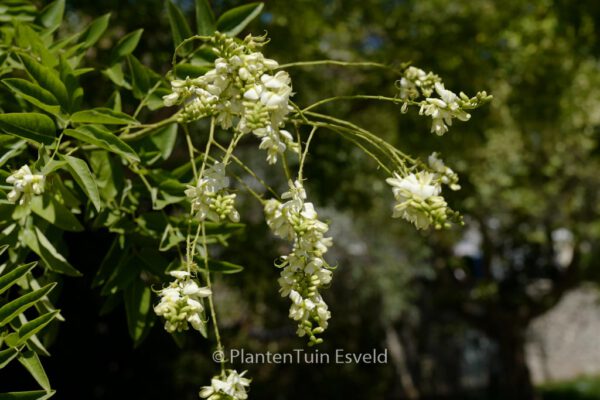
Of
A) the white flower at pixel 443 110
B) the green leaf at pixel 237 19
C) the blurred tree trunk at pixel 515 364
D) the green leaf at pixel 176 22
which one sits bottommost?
the white flower at pixel 443 110

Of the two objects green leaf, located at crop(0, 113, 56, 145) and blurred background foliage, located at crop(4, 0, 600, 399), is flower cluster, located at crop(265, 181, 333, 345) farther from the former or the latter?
blurred background foliage, located at crop(4, 0, 600, 399)

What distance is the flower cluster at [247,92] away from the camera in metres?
0.99

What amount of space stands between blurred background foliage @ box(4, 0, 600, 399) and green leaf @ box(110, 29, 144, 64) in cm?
50

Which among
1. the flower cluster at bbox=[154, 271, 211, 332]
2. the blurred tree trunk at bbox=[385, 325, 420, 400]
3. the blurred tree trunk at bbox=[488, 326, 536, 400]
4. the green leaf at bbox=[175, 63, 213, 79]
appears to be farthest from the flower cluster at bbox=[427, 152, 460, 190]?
the blurred tree trunk at bbox=[488, 326, 536, 400]

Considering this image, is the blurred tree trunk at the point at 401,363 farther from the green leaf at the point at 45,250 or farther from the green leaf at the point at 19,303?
the green leaf at the point at 19,303

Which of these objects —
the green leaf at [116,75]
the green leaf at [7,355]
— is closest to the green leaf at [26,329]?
the green leaf at [7,355]

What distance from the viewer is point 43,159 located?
3.97 feet

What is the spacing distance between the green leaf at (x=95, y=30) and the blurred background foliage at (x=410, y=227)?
1.91 ft

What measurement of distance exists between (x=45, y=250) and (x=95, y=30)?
701 millimetres

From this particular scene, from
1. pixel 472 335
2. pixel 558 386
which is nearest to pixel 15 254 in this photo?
pixel 472 335

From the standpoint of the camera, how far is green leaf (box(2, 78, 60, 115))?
3.99 ft

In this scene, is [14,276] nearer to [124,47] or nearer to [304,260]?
[304,260]

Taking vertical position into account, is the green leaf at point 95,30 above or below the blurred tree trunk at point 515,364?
below

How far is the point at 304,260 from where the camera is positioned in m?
1.10
